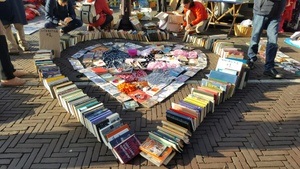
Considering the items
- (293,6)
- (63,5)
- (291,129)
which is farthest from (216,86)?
(293,6)

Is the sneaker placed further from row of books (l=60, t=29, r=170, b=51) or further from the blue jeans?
the blue jeans

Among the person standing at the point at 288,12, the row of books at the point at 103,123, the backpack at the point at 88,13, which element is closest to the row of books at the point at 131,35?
the backpack at the point at 88,13

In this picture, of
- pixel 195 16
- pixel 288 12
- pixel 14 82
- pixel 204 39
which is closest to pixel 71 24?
pixel 14 82

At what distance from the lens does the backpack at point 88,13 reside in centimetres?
673

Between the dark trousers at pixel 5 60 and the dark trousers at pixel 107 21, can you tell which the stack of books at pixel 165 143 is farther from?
the dark trousers at pixel 107 21

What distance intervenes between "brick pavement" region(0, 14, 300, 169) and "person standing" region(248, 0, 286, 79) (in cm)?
50

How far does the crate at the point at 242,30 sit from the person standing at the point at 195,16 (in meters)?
0.96

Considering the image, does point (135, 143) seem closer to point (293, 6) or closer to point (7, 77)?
point (7, 77)

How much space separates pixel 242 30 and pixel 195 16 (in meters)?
1.39

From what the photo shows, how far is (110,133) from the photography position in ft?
9.39

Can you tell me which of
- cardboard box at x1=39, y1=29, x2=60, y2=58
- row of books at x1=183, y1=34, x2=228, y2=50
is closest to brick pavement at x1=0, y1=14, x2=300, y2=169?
cardboard box at x1=39, y1=29, x2=60, y2=58

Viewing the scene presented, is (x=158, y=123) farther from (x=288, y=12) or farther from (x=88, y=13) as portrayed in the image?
(x=288, y=12)

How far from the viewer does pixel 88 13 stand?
670cm

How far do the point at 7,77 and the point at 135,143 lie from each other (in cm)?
265
